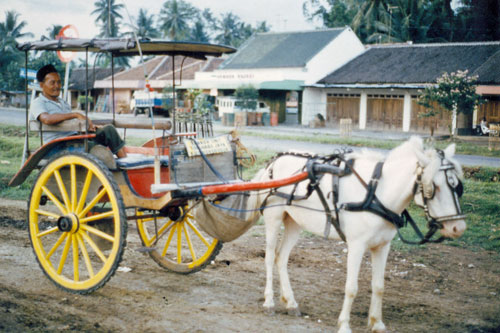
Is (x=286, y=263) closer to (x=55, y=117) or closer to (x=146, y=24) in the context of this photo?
(x=55, y=117)

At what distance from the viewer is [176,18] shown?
64.6 metres

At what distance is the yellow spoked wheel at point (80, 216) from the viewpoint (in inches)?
199

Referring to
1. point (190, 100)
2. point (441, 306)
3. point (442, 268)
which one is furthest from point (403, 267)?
point (190, 100)

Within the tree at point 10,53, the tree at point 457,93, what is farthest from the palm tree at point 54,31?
the tree at point 457,93

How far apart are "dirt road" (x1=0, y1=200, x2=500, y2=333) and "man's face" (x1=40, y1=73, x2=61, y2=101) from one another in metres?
2.12

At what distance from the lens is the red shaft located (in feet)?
15.9

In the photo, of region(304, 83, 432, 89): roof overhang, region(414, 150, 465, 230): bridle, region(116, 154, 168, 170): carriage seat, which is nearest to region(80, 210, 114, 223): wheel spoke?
region(116, 154, 168, 170): carriage seat

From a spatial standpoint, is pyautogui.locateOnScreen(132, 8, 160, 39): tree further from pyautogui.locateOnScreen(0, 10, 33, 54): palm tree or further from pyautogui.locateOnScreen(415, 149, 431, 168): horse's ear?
pyautogui.locateOnScreen(415, 149, 431, 168): horse's ear

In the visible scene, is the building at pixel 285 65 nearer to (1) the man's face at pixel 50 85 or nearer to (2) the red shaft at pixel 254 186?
(1) the man's face at pixel 50 85

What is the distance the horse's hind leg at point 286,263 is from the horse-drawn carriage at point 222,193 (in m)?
0.01

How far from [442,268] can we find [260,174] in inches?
112

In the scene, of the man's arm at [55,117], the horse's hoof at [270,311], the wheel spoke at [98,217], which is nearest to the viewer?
the horse's hoof at [270,311]

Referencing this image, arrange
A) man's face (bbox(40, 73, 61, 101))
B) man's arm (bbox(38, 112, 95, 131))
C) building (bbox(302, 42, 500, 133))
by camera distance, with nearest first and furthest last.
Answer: man's arm (bbox(38, 112, 95, 131)), man's face (bbox(40, 73, 61, 101)), building (bbox(302, 42, 500, 133))

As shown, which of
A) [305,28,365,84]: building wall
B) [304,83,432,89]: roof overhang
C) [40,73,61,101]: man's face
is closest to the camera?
[40,73,61,101]: man's face
